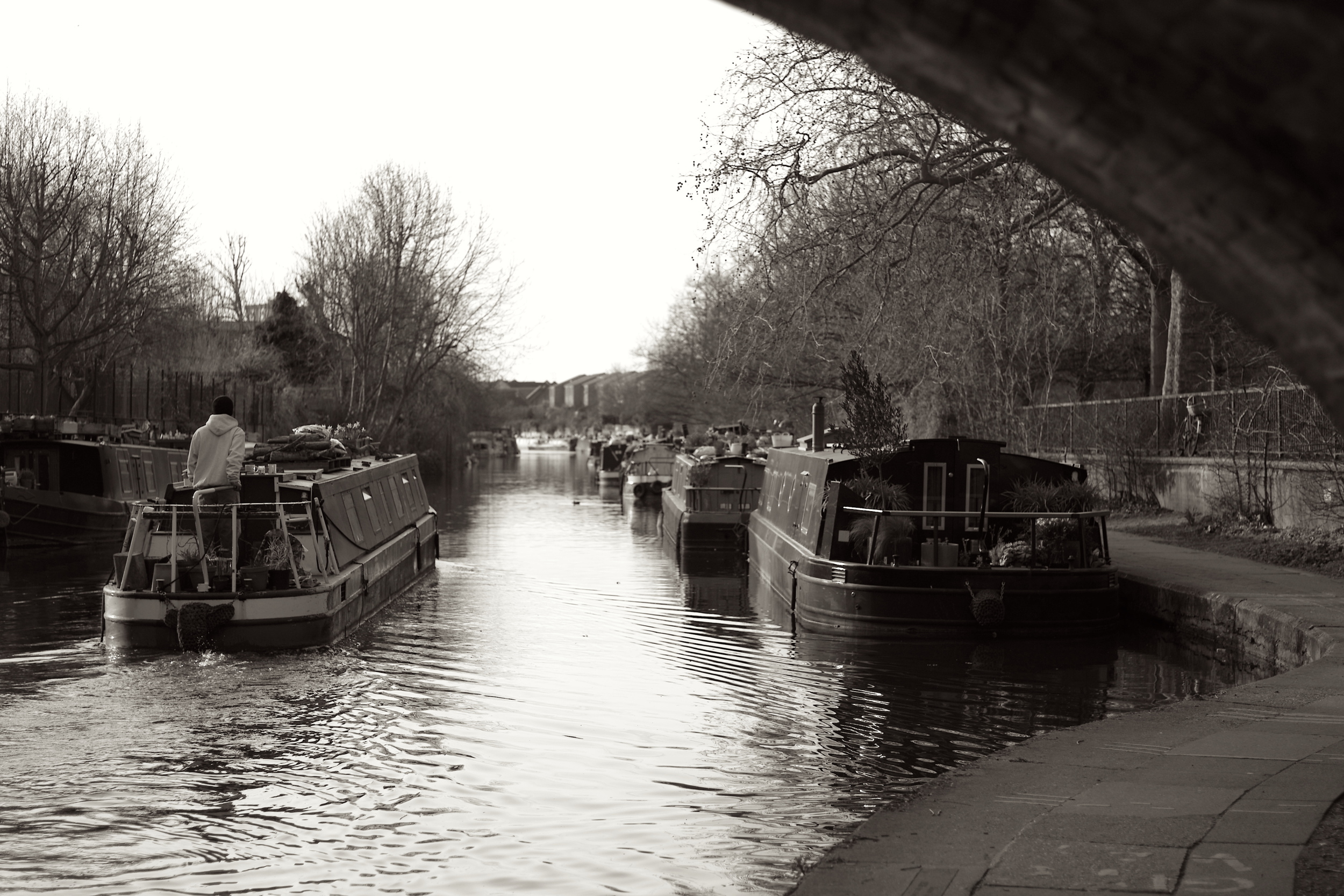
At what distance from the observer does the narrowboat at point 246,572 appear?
40.4ft

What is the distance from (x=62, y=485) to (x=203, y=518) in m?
14.2

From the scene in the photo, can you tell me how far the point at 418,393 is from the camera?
170ft

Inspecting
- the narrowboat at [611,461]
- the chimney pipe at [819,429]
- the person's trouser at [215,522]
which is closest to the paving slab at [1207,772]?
the person's trouser at [215,522]

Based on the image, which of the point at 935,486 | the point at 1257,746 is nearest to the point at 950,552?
the point at 935,486

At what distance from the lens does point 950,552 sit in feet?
45.3

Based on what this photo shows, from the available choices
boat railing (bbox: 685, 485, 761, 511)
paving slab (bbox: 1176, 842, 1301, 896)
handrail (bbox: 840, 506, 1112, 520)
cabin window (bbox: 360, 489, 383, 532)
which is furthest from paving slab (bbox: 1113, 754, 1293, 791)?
boat railing (bbox: 685, 485, 761, 511)

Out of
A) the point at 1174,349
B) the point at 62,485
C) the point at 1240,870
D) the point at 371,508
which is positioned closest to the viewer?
the point at 1240,870

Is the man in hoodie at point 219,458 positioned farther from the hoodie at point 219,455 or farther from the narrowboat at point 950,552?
the narrowboat at point 950,552

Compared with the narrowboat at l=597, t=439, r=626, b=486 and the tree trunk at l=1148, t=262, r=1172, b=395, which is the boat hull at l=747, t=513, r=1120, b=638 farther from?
the narrowboat at l=597, t=439, r=626, b=486

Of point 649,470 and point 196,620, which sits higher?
point 649,470

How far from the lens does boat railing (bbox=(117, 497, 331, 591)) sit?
1261cm

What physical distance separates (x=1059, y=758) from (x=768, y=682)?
5.07 meters

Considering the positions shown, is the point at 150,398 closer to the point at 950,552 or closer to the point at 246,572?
the point at 246,572

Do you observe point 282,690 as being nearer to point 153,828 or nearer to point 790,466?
point 153,828
